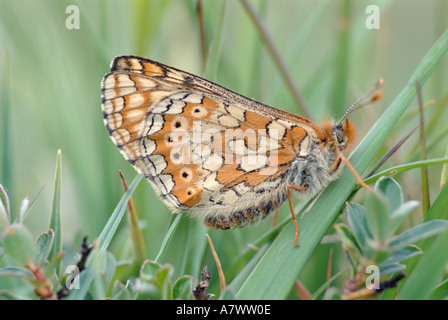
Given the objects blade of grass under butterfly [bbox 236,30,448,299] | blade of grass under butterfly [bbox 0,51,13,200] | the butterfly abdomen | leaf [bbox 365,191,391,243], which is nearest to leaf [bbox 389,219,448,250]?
leaf [bbox 365,191,391,243]

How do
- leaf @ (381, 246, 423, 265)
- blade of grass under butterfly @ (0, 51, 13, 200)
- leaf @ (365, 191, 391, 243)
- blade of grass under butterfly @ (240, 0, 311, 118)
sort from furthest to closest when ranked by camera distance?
blade of grass under butterfly @ (240, 0, 311, 118) < blade of grass under butterfly @ (0, 51, 13, 200) < leaf @ (381, 246, 423, 265) < leaf @ (365, 191, 391, 243)

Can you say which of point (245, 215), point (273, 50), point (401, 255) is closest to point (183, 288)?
point (401, 255)

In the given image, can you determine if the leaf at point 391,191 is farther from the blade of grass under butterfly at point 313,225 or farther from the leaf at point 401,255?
the blade of grass under butterfly at point 313,225

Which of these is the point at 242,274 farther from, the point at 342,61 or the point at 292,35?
the point at 292,35

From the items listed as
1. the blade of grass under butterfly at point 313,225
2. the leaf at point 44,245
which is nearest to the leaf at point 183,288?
the blade of grass under butterfly at point 313,225

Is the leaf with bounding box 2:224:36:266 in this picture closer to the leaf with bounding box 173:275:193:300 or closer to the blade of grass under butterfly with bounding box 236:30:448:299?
the leaf with bounding box 173:275:193:300

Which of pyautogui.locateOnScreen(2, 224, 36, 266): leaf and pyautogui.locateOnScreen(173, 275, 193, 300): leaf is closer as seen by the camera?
pyautogui.locateOnScreen(2, 224, 36, 266): leaf
